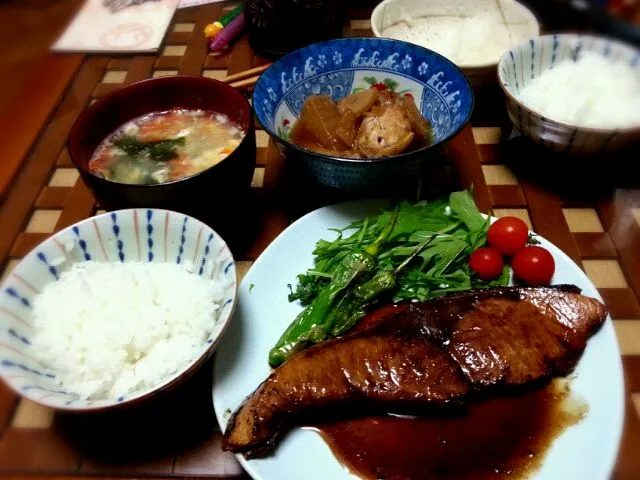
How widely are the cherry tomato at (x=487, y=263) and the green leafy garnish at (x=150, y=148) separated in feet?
4.34

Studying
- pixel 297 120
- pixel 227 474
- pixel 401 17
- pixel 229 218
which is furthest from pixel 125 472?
pixel 401 17

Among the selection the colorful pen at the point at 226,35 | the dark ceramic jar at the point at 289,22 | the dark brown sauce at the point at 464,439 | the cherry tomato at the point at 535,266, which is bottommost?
the dark brown sauce at the point at 464,439

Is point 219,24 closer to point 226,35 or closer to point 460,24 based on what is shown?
point 226,35

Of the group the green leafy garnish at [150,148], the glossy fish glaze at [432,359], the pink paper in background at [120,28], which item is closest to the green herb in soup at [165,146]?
the green leafy garnish at [150,148]

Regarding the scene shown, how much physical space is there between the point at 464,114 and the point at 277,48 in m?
1.52

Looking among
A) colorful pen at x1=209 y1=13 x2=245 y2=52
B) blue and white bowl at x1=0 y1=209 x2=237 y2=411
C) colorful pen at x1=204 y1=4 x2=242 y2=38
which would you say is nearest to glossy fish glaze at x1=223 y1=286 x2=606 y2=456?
blue and white bowl at x1=0 y1=209 x2=237 y2=411

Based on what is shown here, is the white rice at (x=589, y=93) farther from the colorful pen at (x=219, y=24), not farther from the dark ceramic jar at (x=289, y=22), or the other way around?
the colorful pen at (x=219, y=24)

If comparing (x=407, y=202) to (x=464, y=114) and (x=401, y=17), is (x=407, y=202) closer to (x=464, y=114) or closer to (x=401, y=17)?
(x=464, y=114)

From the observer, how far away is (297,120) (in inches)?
95.5

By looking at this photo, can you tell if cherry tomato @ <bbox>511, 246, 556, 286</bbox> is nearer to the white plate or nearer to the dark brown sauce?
the white plate

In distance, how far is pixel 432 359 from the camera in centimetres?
170

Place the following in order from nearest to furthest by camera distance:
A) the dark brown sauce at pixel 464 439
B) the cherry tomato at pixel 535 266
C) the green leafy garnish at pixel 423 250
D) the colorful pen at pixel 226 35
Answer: the dark brown sauce at pixel 464 439 → the cherry tomato at pixel 535 266 → the green leafy garnish at pixel 423 250 → the colorful pen at pixel 226 35

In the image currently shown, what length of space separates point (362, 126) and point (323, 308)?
2.76 ft

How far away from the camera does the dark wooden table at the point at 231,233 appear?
1.62 metres
